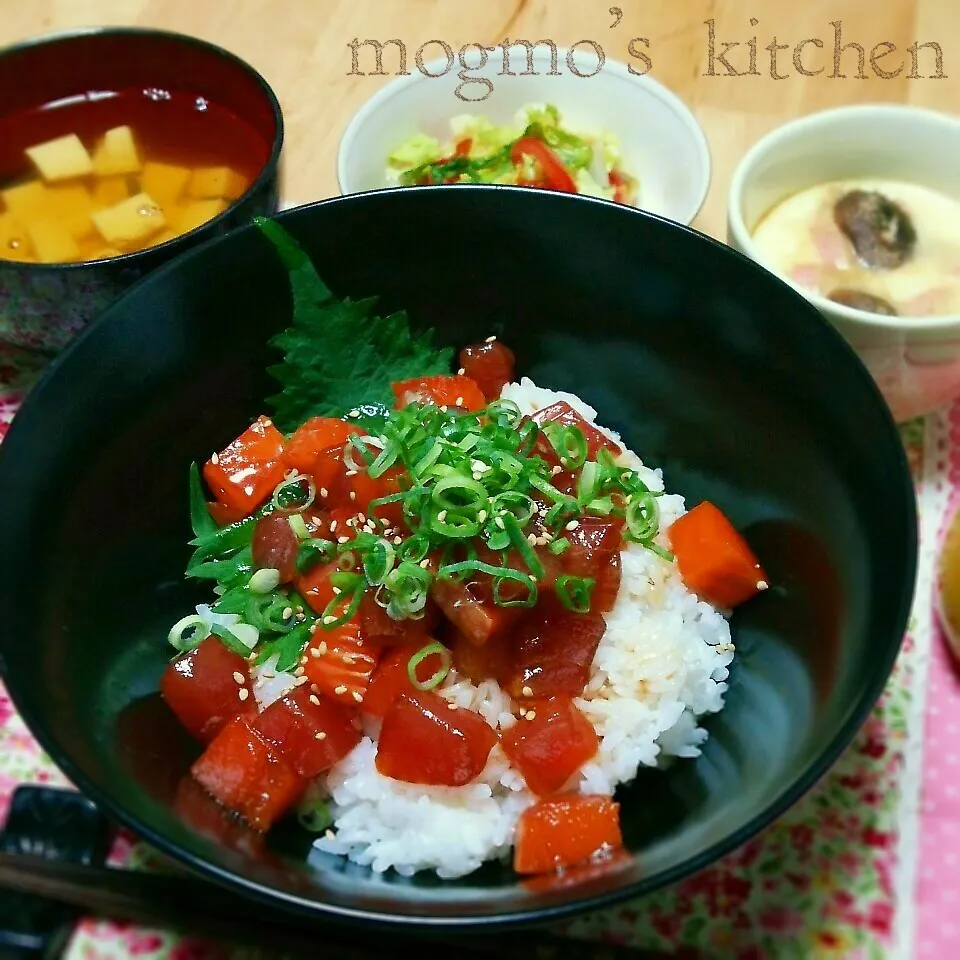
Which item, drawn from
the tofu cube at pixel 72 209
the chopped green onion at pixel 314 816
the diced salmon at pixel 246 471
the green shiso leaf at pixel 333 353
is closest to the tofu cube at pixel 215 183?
the tofu cube at pixel 72 209

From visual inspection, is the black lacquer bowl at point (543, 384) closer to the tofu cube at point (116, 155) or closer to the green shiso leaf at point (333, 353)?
the green shiso leaf at point (333, 353)

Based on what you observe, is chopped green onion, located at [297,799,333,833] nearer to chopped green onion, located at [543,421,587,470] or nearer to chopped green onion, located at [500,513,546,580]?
chopped green onion, located at [500,513,546,580]

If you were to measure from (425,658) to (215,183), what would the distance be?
4.78 feet

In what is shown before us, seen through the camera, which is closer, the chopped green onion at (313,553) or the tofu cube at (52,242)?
the chopped green onion at (313,553)

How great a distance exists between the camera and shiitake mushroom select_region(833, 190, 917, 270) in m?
2.26

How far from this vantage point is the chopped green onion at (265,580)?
1.71 meters

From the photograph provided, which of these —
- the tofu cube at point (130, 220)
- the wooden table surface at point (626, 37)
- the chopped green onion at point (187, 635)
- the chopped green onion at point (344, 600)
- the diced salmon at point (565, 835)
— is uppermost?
the wooden table surface at point (626, 37)

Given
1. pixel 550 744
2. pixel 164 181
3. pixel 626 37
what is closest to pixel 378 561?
pixel 550 744

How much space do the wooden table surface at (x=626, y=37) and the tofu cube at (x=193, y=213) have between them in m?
0.47

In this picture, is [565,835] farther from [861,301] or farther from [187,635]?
[861,301]

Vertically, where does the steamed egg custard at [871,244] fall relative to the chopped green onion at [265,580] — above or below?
above

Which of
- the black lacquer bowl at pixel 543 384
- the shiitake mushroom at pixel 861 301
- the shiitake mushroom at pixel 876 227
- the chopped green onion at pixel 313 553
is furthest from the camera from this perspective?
the shiitake mushroom at pixel 876 227

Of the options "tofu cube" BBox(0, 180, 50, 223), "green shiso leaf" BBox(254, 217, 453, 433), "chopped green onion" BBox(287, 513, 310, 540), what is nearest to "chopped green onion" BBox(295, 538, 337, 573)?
"chopped green onion" BBox(287, 513, 310, 540)

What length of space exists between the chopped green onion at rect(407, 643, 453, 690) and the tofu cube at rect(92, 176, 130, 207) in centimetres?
152
